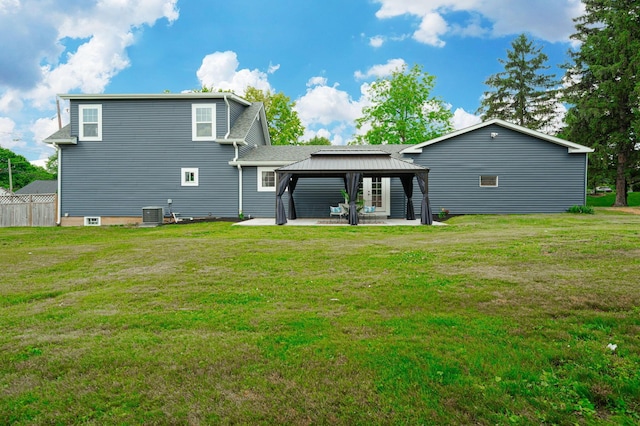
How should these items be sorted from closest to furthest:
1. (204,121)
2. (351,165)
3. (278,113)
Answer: (351,165) < (204,121) < (278,113)

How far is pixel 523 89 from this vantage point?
3541cm

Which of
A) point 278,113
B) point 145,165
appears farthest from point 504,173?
point 278,113

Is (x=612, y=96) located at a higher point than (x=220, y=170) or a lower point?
higher

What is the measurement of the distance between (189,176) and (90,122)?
16.6 feet

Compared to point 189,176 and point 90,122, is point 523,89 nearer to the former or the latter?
point 189,176

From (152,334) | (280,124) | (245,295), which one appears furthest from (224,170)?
(280,124)

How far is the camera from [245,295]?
4.73 m

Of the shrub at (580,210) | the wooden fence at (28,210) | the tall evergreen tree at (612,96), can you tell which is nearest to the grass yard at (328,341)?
the shrub at (580,210)

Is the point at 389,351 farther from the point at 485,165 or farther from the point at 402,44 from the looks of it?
the point at 402,44

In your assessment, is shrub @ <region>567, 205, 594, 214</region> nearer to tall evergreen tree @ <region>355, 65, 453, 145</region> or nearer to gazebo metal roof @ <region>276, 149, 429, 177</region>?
gazebo metal roof @ <region>276, 149, 429, 177</region>

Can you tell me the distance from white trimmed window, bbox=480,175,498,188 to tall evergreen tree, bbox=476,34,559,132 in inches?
858

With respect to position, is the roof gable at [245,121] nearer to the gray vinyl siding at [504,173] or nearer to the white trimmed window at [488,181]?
the gray vinyl siding at [504,173]

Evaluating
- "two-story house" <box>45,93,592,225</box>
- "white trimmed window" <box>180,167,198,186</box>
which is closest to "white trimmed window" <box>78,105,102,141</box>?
"two-story house" <box>45,93,592,225</box>

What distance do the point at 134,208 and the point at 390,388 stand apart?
1734 centimetres
